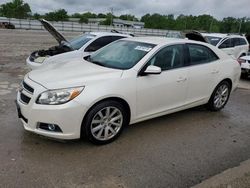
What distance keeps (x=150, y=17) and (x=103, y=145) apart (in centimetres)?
9002

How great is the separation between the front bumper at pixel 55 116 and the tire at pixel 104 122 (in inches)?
5.3

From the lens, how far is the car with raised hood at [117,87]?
3578 millimetres

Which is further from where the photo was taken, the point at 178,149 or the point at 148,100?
the point at 148,100

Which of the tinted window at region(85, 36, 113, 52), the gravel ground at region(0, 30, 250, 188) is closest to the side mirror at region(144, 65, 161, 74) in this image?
the gravel ground at region(0, 30, 250, 188)

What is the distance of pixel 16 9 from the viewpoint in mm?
67500

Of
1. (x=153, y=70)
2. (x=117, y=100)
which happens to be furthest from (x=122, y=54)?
(x=117, y=100)

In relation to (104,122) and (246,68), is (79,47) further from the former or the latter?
(246,68)

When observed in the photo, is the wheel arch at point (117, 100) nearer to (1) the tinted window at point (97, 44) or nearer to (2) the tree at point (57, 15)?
(1) the tinted window at point (97, 44)

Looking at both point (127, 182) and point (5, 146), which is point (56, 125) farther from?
point (127, 182)

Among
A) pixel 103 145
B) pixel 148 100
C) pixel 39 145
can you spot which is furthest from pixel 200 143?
pixel 39 145

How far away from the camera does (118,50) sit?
4.88 meters

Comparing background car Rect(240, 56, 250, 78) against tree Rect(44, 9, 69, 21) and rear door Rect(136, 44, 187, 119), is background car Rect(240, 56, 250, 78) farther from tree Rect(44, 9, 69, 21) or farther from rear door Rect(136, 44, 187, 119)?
tree Rect(44, 9, 69, 21)

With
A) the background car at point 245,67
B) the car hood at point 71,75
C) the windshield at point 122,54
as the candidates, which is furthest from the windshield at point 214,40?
the car hood at point 71,75

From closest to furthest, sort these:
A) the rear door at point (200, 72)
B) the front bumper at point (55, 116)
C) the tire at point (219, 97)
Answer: the front bumper at point (55, 116)
the rear door at point (200, 72)
the tire at point (219, 97)
